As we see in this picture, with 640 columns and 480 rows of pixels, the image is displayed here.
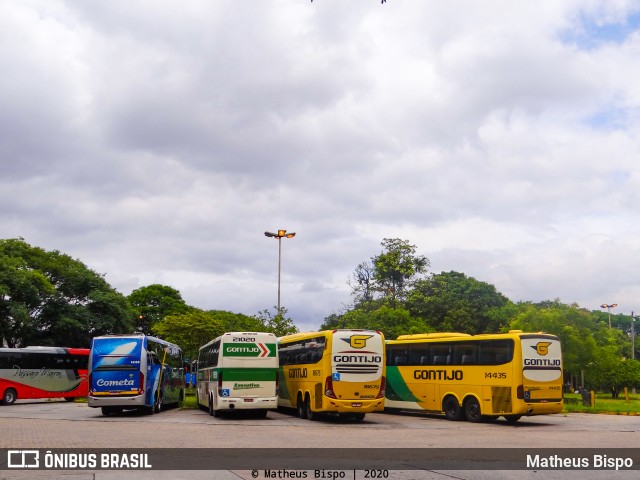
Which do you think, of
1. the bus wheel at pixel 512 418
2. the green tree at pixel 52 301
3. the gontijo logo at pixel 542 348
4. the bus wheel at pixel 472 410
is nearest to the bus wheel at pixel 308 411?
the bus wheel at pixel 472 410

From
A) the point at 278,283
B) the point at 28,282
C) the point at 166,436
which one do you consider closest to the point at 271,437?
the point at 166,436

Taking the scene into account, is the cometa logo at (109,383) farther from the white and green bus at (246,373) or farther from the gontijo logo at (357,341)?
the gontijo logo at (357,341)

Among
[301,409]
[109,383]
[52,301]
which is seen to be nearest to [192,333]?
[52,301]

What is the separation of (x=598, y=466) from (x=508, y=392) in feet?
38.8

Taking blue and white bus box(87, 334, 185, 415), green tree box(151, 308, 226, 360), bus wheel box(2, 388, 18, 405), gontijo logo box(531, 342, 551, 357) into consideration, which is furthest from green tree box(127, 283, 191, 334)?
gontijo logo box(531, 342, 551, 357)

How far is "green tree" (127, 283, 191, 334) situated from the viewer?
3590 inches

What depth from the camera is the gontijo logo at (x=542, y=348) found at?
81.2 ft

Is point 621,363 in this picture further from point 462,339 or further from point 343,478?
point 343,478

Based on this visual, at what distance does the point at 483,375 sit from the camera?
83.9 feet

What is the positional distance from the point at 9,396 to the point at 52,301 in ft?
68.2

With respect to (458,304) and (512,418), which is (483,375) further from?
(458,304)

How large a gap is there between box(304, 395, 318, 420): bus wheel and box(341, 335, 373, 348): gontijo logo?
3.11 metres

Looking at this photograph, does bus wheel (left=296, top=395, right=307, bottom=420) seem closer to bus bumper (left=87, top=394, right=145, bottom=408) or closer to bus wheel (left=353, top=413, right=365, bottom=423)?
bus wheel (left=353, top=413, right=365, bottom=423)

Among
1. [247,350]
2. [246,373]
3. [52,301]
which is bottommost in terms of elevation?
[246,373]
